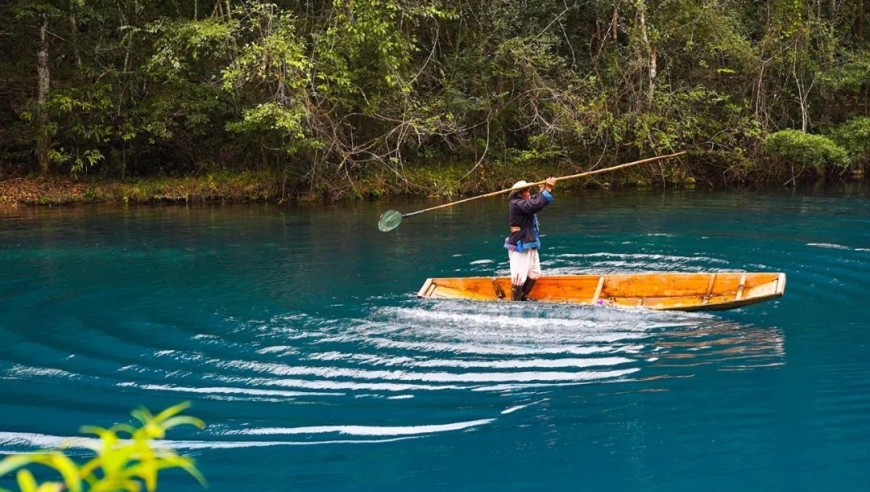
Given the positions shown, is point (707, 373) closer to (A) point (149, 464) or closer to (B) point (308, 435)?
(B) point (308, 435)

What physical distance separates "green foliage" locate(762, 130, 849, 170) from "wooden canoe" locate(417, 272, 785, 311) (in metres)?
17.0

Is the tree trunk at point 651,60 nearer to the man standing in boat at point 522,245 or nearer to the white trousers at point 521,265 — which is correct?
the man standing in boat at point 522,245

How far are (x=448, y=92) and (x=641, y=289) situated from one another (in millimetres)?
15799

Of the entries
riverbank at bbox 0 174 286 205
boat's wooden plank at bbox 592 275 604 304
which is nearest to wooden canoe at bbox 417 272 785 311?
boat's wooden plank at bbox 592 275 604 304

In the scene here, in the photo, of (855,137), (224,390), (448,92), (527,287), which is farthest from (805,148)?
(224,390)

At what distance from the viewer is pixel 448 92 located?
25438 millimetres

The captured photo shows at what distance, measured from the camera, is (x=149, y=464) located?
1.72 meters

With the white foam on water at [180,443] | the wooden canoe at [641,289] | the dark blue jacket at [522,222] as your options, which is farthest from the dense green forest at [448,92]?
the white foam on water at [180,443]

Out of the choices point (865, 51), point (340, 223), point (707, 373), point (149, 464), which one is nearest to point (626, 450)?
point (707, 373)

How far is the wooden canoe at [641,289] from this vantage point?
9.93m

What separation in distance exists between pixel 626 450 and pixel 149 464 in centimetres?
463

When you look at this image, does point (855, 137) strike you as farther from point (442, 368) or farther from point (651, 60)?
point (442, 368)

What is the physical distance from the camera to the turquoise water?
561 centimetres

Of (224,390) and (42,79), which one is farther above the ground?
(42,79)
